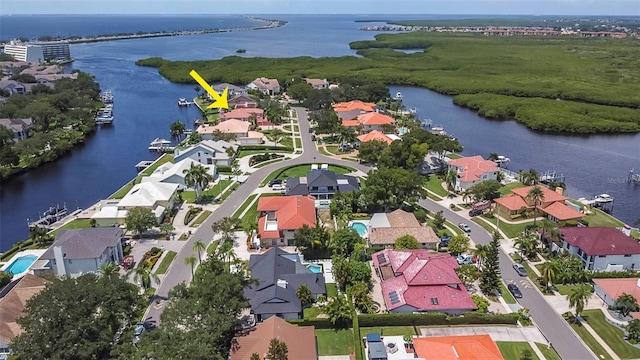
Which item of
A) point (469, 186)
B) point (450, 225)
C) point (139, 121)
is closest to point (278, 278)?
point (450, 225)

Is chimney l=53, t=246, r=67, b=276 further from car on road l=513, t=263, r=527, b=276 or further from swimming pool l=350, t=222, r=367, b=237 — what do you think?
car on road l=513, t=263, r=527, b=276

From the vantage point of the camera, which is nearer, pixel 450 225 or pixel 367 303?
pixel 367 303

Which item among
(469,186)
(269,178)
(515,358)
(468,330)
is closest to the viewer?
(515,358)

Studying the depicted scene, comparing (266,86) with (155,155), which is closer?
(155,155)

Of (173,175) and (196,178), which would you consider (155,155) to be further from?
(196,178)

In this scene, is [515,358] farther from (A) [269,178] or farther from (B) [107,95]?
(B) [107,95]

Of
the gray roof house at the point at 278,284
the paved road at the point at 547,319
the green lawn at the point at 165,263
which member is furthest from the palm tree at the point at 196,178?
the paved road at the point at 547,319

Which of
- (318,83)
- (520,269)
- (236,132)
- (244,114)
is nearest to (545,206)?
(520,269)
